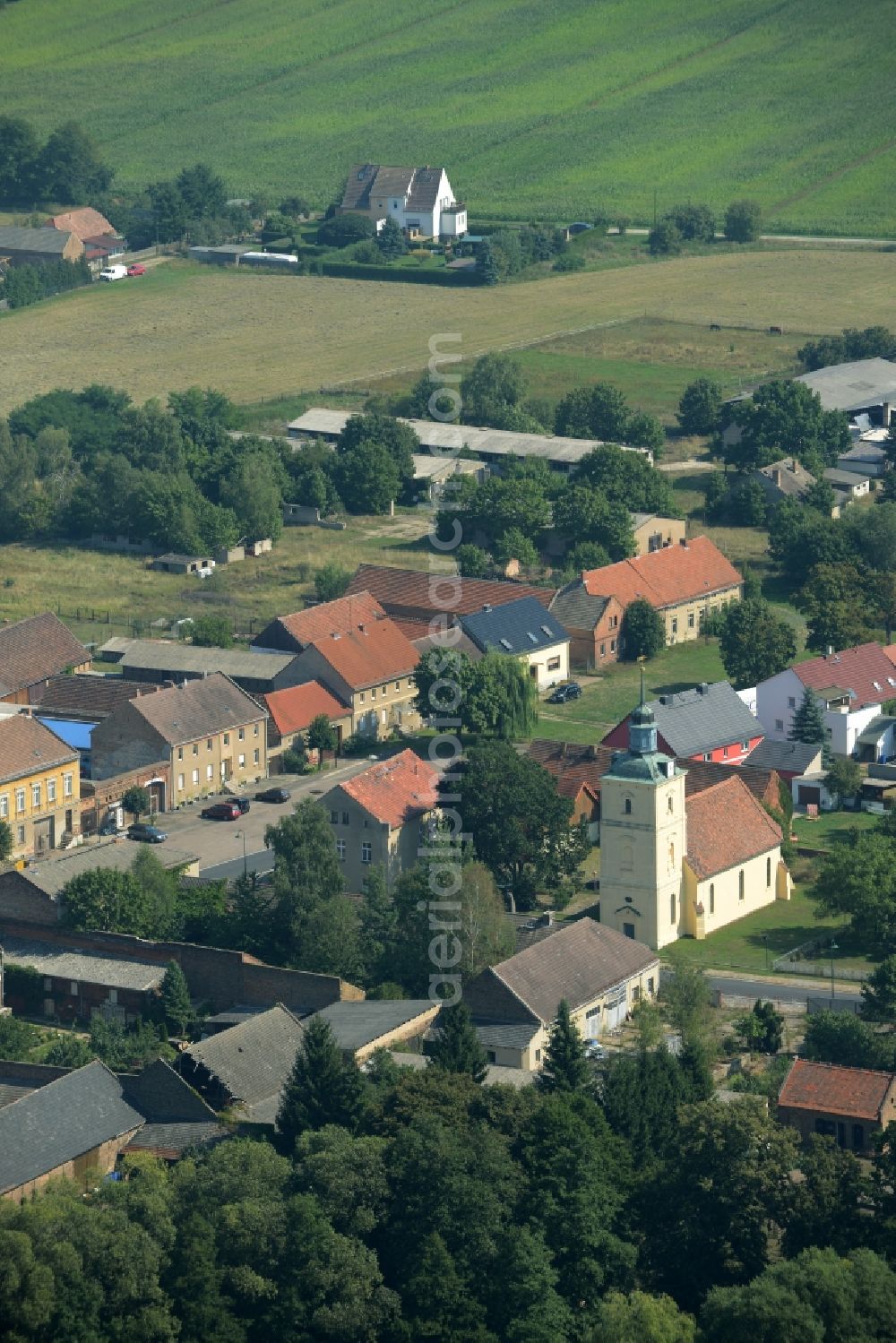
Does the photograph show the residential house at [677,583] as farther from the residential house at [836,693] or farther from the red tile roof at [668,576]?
the residential house at [836,693]

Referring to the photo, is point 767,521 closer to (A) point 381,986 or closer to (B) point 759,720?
(B) point 759,720

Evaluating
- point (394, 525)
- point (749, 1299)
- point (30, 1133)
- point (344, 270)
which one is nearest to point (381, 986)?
point (30, 1133)

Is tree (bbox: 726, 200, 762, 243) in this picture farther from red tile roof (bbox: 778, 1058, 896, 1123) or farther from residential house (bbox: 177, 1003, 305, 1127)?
red tile roof (bbox: 778, 1058, 896, 1123)

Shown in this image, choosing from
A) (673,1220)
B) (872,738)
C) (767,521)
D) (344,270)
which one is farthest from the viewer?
(344,270)

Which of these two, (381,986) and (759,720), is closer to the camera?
(381,986)

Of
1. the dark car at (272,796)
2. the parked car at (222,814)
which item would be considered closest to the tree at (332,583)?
the dark car at (272,796)

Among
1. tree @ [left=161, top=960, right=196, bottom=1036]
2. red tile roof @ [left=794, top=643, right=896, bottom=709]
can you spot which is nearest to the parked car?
tree @ [left=161, top=960, right=196, bottom=1036]
